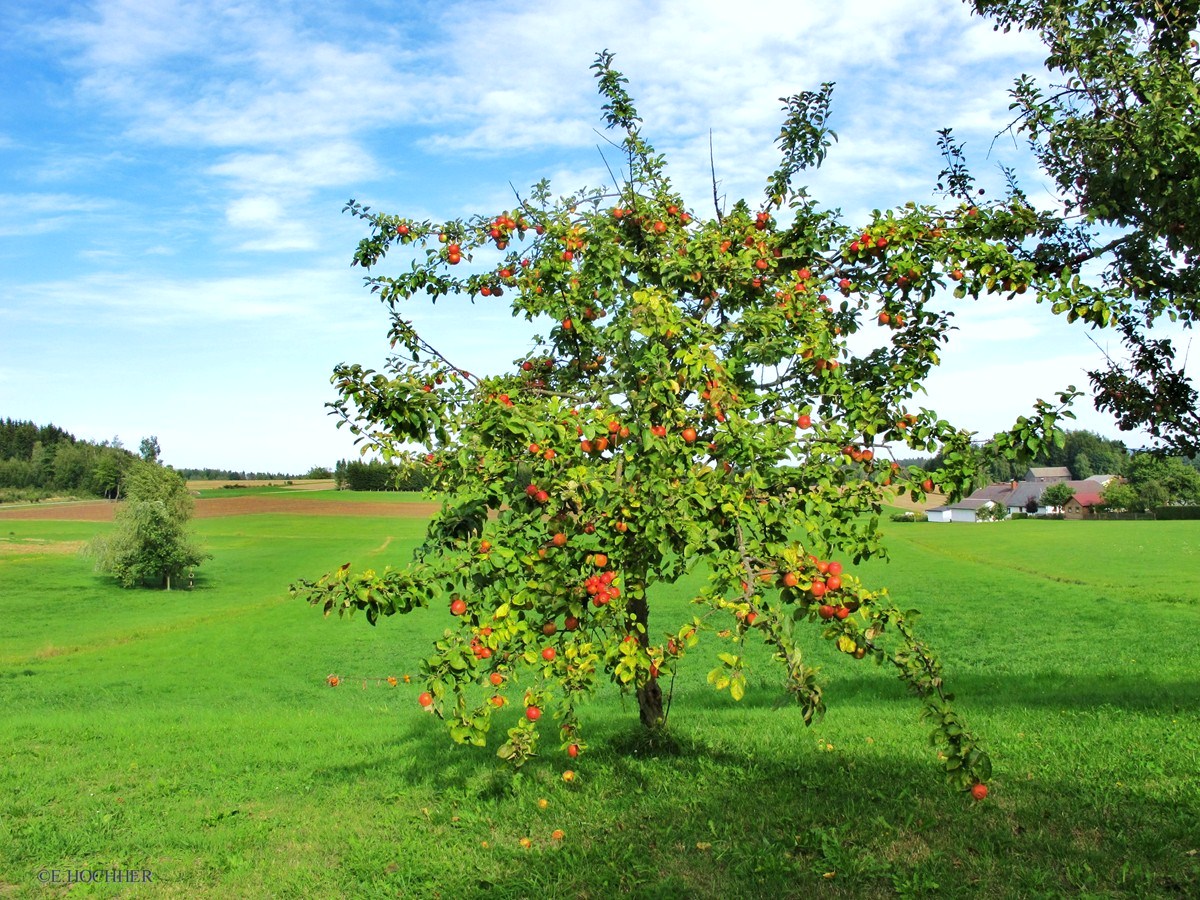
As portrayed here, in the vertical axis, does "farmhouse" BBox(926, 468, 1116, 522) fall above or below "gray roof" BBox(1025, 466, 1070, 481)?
below

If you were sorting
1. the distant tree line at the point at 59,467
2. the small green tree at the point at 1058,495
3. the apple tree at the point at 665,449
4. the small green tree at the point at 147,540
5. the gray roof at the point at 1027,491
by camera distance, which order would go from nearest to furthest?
the apple tree at the point at 665,449
the small green tree at the point at 147,540
the distant tree line at the point at 59,467
the small green tree at the point at 1058,495
the gray roof at the point at 1027,491

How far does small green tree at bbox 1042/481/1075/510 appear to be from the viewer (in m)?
99.4

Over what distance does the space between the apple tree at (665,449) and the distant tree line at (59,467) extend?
3208 inches

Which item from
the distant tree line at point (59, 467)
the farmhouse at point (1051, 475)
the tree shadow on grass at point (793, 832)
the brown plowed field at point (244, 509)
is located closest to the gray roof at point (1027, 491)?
the farmhouse at point (1051, 475)

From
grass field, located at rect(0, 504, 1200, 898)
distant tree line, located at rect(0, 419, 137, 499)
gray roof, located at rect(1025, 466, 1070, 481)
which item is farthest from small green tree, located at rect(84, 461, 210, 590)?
gray roof, located at rect(1025, 466, 1070, 481)

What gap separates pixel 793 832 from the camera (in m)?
6.10

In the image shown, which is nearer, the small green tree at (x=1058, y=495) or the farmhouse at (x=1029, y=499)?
the small green tree at (x=1058, y=495)

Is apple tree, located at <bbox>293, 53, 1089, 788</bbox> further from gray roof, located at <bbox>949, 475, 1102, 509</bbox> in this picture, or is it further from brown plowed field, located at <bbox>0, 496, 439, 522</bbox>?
gray roof, located at <bbox>949, 475, 1102, 509</bbox>

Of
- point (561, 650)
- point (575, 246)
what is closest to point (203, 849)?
point (561, 650)

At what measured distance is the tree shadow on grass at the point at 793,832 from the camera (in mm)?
5316

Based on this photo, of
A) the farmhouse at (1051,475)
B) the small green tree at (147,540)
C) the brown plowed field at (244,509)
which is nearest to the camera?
the small green tree at (147,540)

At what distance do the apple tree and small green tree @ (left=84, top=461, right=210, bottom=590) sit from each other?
40161mm

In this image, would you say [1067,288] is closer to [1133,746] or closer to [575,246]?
[575,246]

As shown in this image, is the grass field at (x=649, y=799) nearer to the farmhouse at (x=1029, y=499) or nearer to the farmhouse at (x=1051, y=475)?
the farmhouse at (x=1029, y=499)
